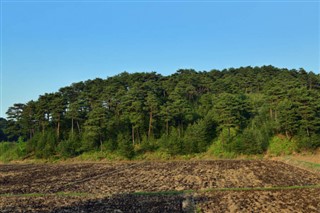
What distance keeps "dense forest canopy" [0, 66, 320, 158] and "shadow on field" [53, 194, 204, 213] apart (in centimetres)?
1866

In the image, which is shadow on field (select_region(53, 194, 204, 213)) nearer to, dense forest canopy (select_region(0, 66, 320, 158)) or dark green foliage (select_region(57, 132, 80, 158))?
dense forest canopy (select_region(0, 66, 320, 158))

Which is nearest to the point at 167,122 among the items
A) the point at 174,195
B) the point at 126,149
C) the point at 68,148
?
the point at 126,149

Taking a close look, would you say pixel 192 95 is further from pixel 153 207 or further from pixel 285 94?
pixel 153 207

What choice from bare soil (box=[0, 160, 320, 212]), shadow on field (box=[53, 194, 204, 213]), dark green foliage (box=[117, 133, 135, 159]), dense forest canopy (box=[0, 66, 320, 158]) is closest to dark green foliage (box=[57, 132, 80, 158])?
dense forest canopy (box=[0, 66, 320, 158])

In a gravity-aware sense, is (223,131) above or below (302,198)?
above

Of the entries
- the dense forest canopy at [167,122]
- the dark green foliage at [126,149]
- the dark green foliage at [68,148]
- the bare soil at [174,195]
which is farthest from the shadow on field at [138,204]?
the dark green foliage at [68,148]

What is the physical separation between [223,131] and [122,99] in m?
15.1

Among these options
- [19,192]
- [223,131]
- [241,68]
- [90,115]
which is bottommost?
[19,192]

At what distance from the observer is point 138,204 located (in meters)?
10.9

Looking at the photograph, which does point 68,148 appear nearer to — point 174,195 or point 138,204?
point 174,195

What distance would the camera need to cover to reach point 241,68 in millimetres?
65375

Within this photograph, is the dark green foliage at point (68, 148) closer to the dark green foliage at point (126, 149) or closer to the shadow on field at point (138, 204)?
the dark green foliage at point (126, 149)

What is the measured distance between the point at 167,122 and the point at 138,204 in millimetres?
25569

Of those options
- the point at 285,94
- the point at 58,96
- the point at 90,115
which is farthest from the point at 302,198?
the point at 58,96
